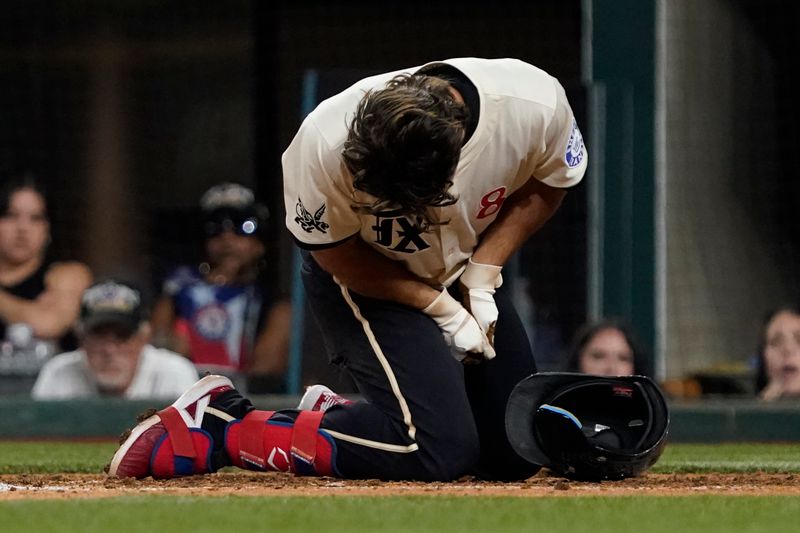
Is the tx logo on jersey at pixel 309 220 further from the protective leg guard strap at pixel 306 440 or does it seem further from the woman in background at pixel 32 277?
the woman in background at pixel 32 277

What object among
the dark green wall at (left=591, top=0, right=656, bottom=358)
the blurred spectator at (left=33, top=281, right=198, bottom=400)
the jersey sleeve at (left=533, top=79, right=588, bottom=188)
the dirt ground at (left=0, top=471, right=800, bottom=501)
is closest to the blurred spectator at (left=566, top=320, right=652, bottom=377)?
the dark green wall at (left=591, top=0, right=656, bottom=358)

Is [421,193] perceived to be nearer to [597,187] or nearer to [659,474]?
[659,474]

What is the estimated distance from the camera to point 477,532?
2.84 metres

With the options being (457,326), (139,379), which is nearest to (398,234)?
(457,326)

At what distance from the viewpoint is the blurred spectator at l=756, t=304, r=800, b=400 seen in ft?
22.4

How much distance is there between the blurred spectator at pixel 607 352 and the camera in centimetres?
628

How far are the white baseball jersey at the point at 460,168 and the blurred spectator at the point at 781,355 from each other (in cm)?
292

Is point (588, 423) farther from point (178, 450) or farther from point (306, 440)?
point (178, 450)

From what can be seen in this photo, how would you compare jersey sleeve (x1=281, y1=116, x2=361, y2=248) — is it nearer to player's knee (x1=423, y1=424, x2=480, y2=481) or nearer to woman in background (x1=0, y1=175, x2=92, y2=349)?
player's knee (x1=423, y1=424, x2=480, y2=481)

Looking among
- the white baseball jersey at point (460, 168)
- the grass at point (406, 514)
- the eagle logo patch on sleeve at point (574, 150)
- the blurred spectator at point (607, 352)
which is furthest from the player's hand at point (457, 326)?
the blurred spectator at point (607, 352)

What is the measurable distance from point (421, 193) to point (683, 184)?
5091mm

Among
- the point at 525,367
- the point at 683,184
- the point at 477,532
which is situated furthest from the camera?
the point at 683,184

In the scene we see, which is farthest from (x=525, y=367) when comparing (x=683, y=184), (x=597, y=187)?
(x=683, y=184)

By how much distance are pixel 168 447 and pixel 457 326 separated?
834 mm
